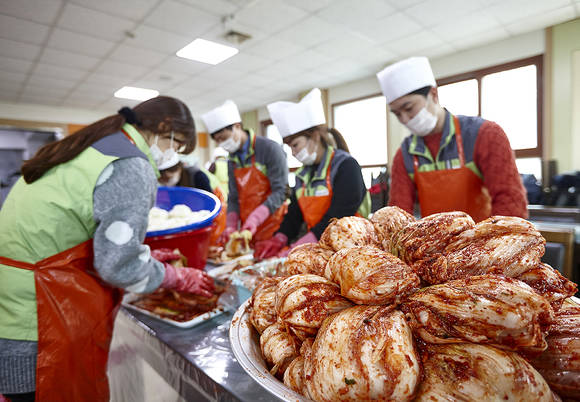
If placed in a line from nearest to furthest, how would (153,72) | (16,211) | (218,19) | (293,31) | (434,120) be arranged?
(16,211) → (434,120) → (218,19) → (293,31) → (153,72)

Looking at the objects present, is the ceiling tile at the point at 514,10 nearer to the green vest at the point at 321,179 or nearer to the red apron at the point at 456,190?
the red apron at the point at 456,190

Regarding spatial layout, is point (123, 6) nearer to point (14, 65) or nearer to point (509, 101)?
point (14, 65)

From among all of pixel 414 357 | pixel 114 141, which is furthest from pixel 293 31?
pixel 414 357

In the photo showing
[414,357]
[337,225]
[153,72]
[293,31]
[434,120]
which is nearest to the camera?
[414,357]

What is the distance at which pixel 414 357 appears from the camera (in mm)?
458

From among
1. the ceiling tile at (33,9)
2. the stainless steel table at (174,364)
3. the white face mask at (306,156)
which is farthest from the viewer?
the ceiling tile at (33,9)

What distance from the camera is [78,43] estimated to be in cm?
519

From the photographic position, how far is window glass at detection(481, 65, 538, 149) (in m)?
2.07

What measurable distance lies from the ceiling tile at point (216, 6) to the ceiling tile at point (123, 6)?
1.59ft

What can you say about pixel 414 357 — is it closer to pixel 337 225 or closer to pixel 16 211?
pixel 337 225

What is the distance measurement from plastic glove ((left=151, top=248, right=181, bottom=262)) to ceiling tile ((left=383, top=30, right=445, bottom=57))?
5.26m

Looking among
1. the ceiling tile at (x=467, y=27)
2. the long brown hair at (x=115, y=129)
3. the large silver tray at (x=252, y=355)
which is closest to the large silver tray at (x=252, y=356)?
the large silver tray at (x=252, y=355)

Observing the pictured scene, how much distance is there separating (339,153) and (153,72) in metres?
6.01

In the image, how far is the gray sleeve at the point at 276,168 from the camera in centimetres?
302
